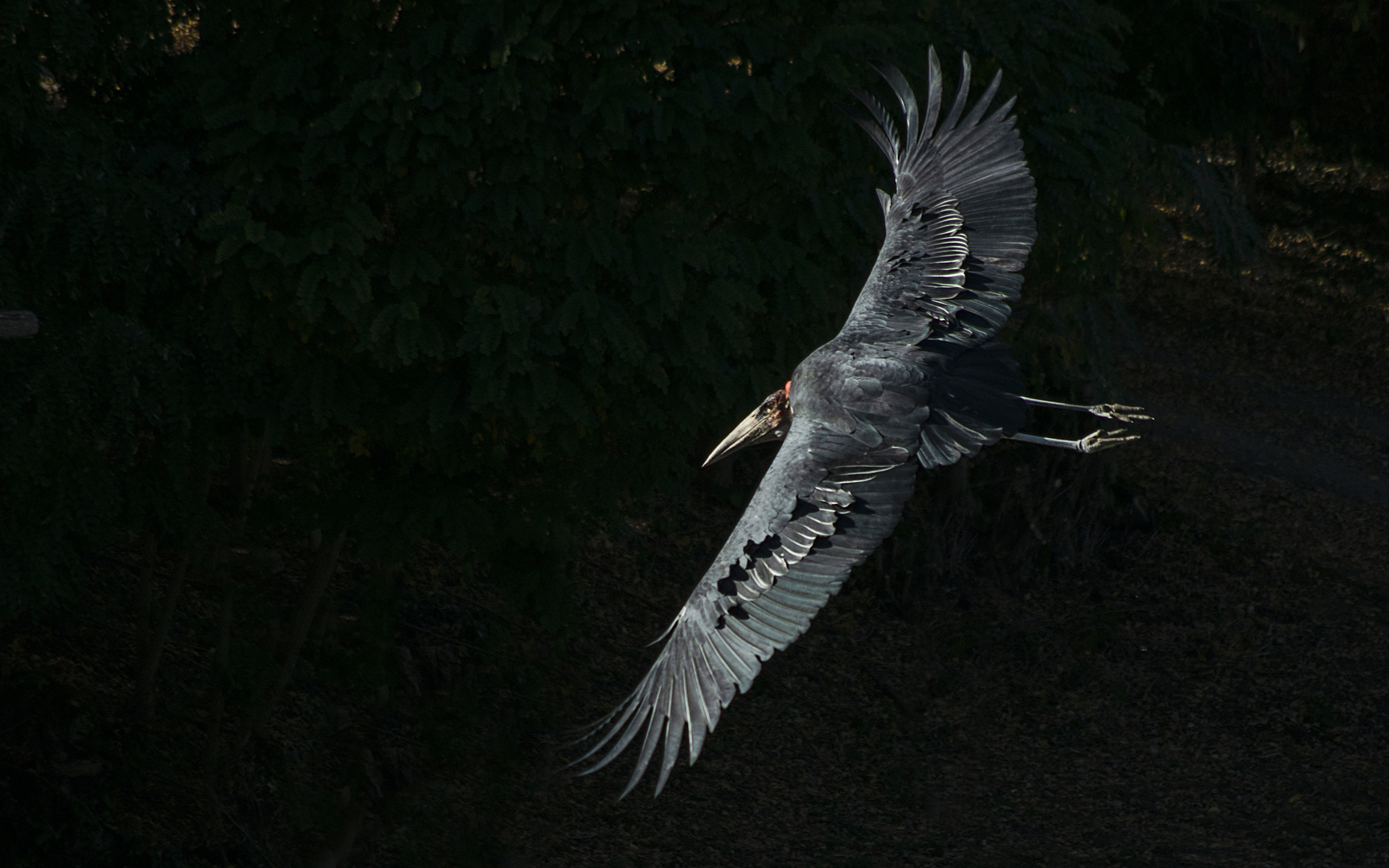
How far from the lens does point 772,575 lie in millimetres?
6410

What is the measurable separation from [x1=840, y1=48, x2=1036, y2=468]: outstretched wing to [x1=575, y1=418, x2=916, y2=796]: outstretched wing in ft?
1.46

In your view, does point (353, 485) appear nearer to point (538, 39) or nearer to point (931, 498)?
point (538, 39)

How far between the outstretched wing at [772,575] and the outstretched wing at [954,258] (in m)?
0.45

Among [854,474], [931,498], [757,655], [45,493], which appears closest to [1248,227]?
[931,498]

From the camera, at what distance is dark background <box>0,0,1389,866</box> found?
26.0ft

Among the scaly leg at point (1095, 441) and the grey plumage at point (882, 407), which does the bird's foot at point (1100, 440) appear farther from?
the grey plumage at point (882, 407)

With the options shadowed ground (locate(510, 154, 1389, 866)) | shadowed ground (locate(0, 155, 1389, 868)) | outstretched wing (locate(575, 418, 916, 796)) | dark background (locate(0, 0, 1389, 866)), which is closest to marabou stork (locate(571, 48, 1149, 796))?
outstretched wing (locate(575, 418, 916, 796))

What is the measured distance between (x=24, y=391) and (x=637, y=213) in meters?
3.42

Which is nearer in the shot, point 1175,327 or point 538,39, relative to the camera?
point 538,39

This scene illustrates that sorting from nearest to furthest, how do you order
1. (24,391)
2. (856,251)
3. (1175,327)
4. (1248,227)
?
(24,391) < (856,251) < (1248,227) < (1175,327)

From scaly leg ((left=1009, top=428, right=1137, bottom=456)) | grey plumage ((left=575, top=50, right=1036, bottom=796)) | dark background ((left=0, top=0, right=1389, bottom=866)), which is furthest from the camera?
scaly leg ((left=1009, top=428, right=1137, bottom=456))

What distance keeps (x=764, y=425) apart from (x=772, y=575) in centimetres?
151

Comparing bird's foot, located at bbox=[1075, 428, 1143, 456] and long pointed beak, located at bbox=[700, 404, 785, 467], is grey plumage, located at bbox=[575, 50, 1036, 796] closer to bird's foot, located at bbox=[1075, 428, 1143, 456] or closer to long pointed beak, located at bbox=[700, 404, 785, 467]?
long pointed beak, located at bbox=[700, 404, 785, 467]

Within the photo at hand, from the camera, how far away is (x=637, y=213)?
28.2 feet
